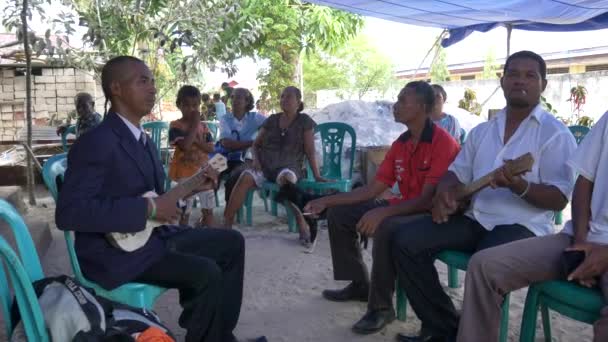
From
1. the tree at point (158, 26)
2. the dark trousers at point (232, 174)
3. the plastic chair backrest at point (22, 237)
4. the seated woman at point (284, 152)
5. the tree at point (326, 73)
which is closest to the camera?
the plastic chair backrest at point (22, 237)

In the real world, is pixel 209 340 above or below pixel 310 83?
below

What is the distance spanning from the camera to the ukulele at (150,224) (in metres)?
2.19

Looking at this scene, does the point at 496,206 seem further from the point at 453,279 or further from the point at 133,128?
the point at 133,128

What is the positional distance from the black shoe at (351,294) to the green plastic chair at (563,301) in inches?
50.0

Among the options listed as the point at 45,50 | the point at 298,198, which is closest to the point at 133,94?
the point at 298,198

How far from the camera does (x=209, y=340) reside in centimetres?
241

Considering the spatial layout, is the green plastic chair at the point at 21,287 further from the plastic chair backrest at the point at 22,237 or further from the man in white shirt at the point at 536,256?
the man in white shirt at the point at 536,256

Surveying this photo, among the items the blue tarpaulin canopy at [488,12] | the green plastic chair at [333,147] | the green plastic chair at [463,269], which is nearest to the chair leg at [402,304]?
the green plastic chair at [463,269]

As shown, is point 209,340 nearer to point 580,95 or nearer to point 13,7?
point 13,7

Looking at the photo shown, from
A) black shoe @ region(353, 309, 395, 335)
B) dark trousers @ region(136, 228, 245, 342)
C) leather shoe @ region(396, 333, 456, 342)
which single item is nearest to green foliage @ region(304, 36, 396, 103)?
black shoe @ region(353, 309, 395, 335)

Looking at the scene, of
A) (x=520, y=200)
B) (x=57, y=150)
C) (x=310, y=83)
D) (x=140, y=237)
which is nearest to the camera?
(x=140, y=237)

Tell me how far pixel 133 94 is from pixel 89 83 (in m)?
9.31

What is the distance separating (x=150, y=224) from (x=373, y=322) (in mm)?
1427

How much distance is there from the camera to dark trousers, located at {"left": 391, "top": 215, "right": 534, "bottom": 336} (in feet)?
8.73
